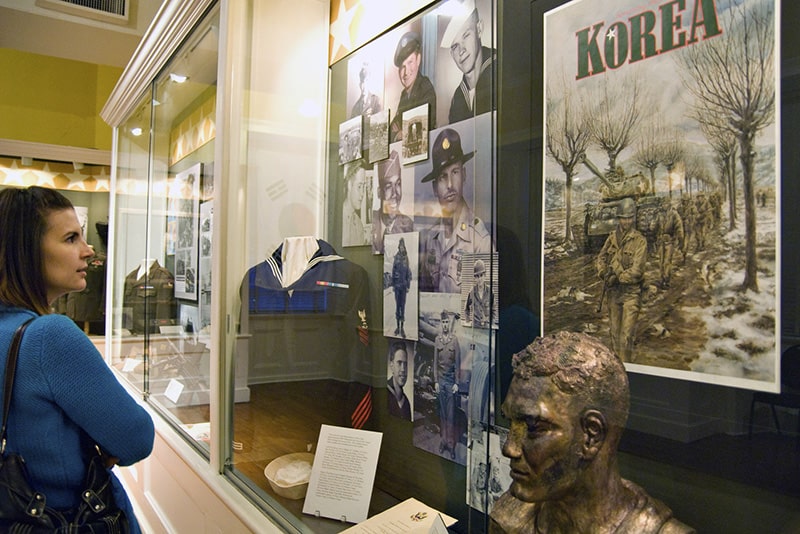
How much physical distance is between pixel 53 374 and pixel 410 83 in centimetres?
128

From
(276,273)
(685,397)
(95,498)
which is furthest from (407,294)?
(95,498)

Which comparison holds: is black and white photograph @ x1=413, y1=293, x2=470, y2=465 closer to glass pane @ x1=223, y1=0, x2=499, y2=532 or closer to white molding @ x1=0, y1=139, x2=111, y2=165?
glass pane @ x1=223, y1=0, x2=499, y2=532

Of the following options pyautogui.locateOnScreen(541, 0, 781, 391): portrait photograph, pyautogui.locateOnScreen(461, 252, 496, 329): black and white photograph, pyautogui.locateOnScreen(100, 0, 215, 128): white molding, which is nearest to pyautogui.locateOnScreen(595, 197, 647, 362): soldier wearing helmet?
pyautogui.locateOnScreen(541, 0, 781, 391): portrait photograph

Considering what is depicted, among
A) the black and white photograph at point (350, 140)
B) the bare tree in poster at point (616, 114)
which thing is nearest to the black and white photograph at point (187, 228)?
the black and white photograph at point (350, 140)

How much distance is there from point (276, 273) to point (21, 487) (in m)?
1.05

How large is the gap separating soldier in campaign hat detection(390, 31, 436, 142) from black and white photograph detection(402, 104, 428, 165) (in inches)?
0.7

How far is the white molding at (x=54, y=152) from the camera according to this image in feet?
18.3

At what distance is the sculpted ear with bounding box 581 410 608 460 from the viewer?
0.85 m

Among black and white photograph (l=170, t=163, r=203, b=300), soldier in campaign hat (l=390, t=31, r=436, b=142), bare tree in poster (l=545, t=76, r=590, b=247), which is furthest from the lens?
black and white photograph (l=170, t=163, r=203, b=300)

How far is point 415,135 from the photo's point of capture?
1.71 m

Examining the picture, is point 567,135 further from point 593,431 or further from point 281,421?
point 281,421

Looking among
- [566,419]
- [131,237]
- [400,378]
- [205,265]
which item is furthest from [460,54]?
[131,237]

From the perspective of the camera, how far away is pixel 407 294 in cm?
173

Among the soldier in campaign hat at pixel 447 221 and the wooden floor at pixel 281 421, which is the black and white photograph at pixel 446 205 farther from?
the wooden floor at pixel 281 421
